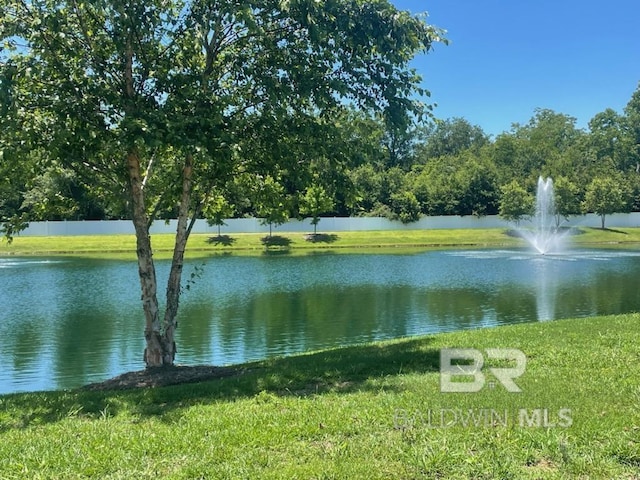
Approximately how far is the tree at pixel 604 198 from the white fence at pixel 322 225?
3.31 meters

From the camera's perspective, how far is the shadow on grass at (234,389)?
21.0 ft

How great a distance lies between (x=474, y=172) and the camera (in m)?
71.6

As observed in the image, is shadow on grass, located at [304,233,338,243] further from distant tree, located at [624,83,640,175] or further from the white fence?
distant tree, located at [624,83,640,175]

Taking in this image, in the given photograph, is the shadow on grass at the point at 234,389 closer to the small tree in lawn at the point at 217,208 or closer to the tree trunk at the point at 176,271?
the tree trunk at the point at 176,271

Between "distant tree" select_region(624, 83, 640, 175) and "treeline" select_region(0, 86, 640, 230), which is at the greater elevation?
"distant tree" select_region(624, 83, 640, 175)

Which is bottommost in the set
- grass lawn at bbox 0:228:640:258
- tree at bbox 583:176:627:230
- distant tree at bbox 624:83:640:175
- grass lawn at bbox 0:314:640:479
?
grass lawn at bbox 0:228:640:258

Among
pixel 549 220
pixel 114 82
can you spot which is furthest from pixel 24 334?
pixel 549 220

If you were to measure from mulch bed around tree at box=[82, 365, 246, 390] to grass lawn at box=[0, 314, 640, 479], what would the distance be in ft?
3.12

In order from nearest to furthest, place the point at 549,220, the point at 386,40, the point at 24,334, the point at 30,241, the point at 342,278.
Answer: the point at 386,40 → the point at 24,334 → the point at 342,278 → the point at 30,241 → the point at 549,220

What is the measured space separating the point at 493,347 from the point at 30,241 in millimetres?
56433

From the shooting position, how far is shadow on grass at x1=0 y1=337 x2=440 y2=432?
21.0 ft

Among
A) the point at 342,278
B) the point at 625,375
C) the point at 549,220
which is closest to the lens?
the point at 625,375

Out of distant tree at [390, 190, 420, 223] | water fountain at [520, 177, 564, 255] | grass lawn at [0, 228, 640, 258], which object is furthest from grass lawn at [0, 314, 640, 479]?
distant tree at [390, 190, 420, 223]

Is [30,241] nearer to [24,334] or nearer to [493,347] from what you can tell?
[24,334]
